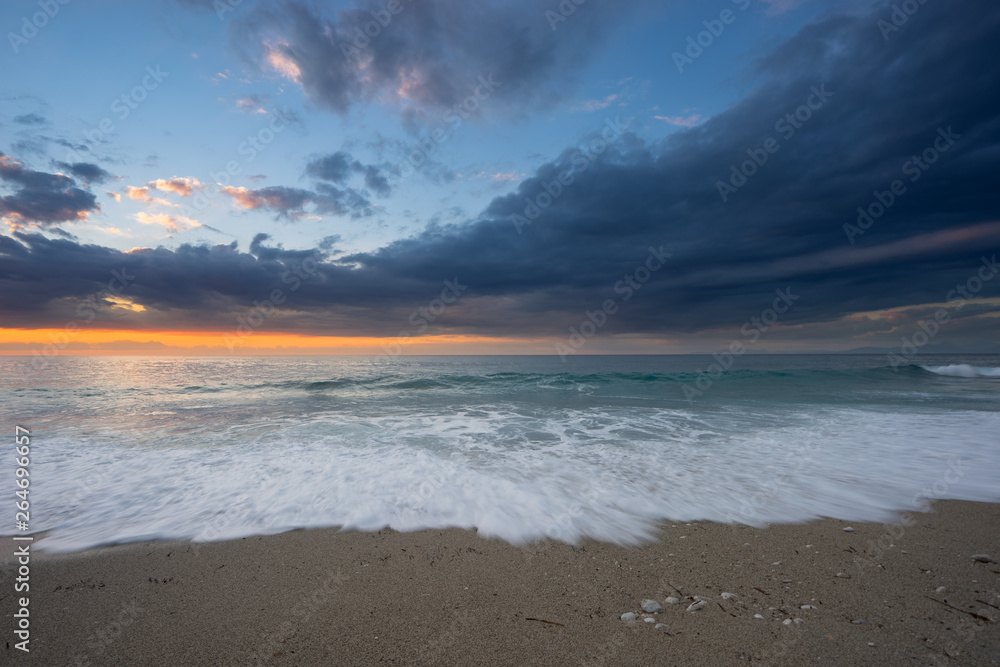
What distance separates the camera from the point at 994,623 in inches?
112

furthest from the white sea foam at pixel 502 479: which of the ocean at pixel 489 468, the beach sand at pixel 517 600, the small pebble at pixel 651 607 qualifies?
the small pebble at pixel 651 607

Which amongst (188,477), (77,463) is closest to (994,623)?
(188,477)

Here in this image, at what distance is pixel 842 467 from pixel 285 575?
30.0 feet

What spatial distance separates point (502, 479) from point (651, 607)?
3816mm

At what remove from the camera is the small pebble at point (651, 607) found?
3.04m

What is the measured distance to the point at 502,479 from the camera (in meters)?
6.69

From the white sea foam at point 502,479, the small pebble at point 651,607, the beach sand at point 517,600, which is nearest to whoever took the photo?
the beach sand at point 517,600

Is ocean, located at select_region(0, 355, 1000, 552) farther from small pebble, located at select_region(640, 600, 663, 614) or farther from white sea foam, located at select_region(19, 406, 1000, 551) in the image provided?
small pebble, located at select_region(640, 600, 663, 614)

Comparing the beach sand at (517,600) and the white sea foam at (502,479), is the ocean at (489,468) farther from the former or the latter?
the beach sand at (517,600)

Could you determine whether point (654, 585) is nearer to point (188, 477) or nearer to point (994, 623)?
point (994, 623)

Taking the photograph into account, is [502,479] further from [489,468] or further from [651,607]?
[651,607]

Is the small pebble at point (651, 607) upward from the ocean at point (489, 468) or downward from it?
upward

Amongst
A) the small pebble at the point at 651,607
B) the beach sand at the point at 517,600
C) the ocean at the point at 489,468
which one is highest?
the small pebble at the point at 651,607

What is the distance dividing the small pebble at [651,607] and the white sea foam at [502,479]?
4.21 ft
